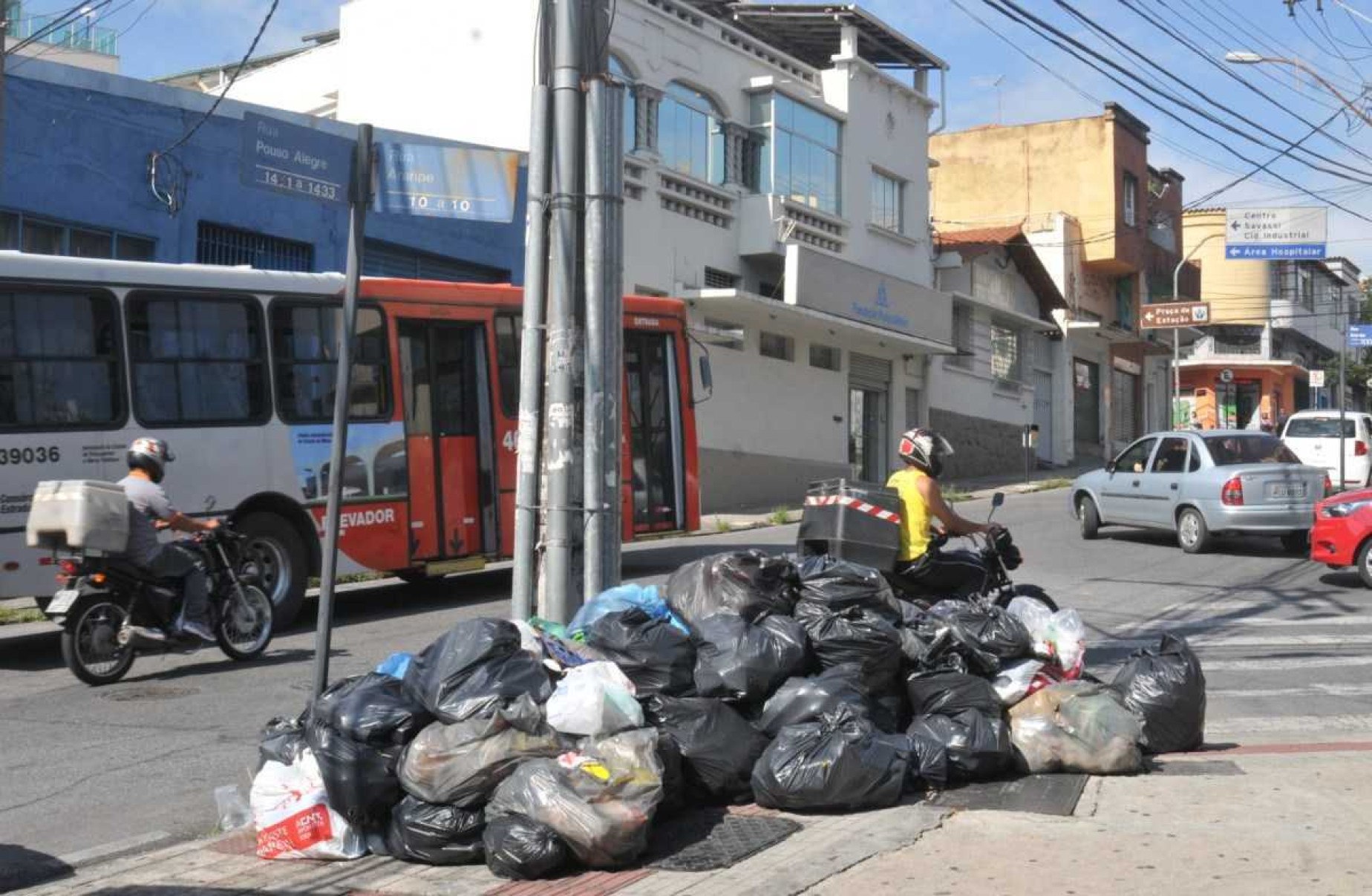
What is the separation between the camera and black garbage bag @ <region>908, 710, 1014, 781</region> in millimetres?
6832

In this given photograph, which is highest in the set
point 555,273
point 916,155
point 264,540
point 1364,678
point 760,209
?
point 916,155

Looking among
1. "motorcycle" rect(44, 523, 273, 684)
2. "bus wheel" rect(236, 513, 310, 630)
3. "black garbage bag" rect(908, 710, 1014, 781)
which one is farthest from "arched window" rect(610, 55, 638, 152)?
"black garbage bag" rect(908, 710, 1014, 781)

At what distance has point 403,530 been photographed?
13164 millimetres

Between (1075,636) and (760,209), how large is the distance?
20728 millimetres

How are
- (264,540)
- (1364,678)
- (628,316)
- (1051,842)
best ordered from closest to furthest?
(1051,842), (1364,678), (264,540), (628,316)

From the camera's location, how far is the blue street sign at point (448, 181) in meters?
11.2

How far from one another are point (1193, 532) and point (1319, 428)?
10.8 meters

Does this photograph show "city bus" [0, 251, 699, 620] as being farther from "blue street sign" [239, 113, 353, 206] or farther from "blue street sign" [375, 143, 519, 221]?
"blue street sign" [239, 113, 353, 206]

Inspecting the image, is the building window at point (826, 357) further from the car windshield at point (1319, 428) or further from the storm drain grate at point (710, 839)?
the storm drain grate at point (710, 839)

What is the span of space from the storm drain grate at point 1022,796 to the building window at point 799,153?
73.8 feet

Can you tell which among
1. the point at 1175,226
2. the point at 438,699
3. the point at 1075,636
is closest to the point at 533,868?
the point at 438,699

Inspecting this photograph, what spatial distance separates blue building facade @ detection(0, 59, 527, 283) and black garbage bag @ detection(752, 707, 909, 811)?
1202 cm

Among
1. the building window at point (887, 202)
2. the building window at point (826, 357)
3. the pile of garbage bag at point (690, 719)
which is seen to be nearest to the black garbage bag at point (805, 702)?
the pile of garbage bag at point (690, 719)

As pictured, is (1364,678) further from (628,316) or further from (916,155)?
(916,155)
